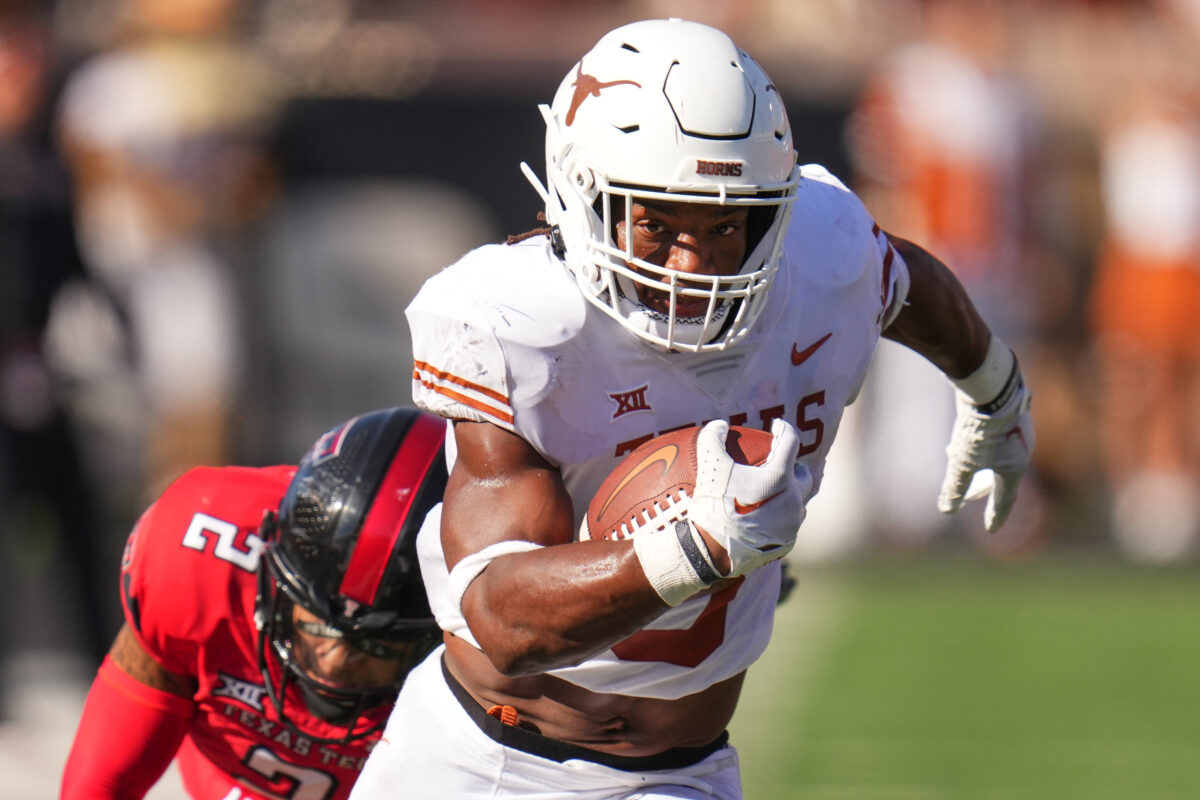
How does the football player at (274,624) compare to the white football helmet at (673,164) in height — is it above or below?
below

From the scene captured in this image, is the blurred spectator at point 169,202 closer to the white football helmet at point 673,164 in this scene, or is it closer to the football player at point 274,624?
the football player at point 274,624

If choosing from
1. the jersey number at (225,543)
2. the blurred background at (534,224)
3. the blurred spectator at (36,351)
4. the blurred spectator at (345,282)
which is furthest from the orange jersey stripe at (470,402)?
the blurred spectator at (345,282)

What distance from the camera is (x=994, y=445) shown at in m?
3.43

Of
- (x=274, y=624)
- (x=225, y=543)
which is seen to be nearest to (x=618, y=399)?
(x=274, y=624)

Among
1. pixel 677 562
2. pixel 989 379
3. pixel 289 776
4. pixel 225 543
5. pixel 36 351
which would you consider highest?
pixel 677 562

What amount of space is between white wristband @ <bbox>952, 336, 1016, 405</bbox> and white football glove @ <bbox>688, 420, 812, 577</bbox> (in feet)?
3.45

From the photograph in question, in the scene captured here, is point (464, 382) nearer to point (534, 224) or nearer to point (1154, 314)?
point (534, 224)

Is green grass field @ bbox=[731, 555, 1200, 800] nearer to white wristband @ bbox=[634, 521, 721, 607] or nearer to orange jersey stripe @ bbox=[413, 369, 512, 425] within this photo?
orange jersey stripe @ bbox=[413, 369, 512, 425]

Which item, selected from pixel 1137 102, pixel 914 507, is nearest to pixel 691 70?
pixel 914 507

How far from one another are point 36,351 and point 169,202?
2.75 m

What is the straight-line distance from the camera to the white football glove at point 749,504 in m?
2.38

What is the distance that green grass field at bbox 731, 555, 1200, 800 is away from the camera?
5375mm

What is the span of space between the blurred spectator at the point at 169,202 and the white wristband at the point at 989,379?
5644mm

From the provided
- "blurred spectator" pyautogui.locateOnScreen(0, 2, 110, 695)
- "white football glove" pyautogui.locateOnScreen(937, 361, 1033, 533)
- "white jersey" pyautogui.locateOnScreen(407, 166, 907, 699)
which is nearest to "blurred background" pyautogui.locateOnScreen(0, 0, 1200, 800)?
"blurred spectator" pyautogui.locateOnScreen(0, 2, 110, 695)
